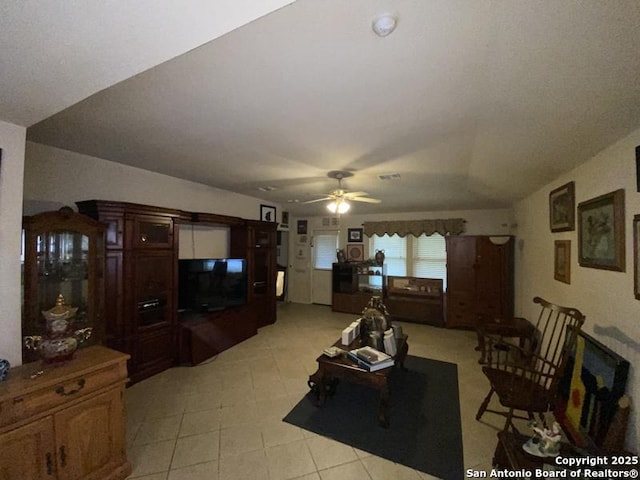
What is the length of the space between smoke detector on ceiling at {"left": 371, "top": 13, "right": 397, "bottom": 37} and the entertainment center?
2.80m

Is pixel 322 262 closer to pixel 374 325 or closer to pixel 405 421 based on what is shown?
pixel 374 325

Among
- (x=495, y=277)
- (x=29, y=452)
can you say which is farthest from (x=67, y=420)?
(x=495, y=277)

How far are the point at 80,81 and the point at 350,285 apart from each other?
5.44 meters

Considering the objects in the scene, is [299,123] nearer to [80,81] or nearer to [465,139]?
[80,81]

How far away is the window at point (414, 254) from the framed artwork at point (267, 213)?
7.71 ft

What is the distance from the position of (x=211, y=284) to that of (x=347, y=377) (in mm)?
2332

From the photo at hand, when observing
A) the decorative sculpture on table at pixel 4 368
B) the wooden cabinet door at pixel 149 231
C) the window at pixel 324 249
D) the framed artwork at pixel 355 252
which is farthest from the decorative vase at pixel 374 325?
the window at pixel 324 249

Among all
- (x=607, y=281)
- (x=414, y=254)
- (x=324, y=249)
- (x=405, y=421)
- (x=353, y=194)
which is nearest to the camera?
(x=607, y=281)

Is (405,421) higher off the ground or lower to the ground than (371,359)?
lower

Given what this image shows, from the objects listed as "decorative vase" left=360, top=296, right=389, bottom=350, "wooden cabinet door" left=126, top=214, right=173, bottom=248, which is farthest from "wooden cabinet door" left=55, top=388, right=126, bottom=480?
"decorative vase" left=360, top=296, right=389, bottom=350

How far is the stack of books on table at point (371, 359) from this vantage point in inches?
91.0

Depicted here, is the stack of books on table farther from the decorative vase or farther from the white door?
the white door

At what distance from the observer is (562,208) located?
8.66ft

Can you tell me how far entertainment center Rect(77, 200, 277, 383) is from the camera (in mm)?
2646
